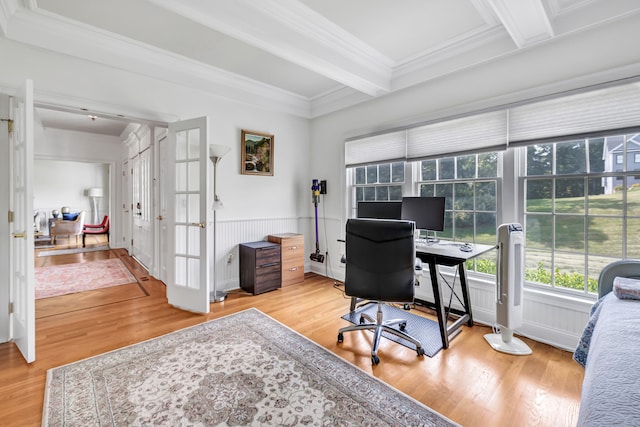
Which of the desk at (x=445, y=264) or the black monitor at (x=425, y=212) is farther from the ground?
the black monitor at (x=425, y=212)

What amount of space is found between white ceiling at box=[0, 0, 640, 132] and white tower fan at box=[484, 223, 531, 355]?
1608 millimetres

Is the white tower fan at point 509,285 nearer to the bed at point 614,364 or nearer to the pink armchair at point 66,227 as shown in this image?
the bed at point 614,364

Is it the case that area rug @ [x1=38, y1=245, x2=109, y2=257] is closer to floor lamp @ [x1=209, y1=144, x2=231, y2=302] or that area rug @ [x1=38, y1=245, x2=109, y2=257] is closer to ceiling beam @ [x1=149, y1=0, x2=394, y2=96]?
floor lamp @ [x1=209, y1=144, x2=231, y2=302]

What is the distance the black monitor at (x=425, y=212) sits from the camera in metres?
2.80

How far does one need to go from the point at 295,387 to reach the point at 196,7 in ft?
8.60

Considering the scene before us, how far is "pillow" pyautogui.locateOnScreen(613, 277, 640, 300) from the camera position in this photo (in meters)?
1.56

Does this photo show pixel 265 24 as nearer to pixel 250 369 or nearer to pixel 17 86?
pixel 17 86

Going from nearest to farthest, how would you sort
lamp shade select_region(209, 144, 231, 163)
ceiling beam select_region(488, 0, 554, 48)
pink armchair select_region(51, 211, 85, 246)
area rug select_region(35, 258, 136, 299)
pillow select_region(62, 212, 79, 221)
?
ceiling beam select_region(488, 0, 554, 48), lamp shade select_region(209, 144, 231, 163), area rug select_region(35, 258, 136, 299), pink armchair select_region(51, 211, 85, 246), pillow select_region(62, 212, 79, 221)

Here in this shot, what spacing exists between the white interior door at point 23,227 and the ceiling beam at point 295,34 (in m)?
1.33

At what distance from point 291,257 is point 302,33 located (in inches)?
105

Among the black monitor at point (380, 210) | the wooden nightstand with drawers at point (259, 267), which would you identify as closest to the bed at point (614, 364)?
the black monitor at point (380, 210)

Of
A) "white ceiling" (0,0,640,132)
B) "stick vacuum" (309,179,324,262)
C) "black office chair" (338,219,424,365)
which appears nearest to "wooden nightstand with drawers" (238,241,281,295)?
"stick vacuum" (309,179,324,262)

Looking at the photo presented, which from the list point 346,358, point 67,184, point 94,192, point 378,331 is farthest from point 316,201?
point 67,184

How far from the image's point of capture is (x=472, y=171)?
118 inches
